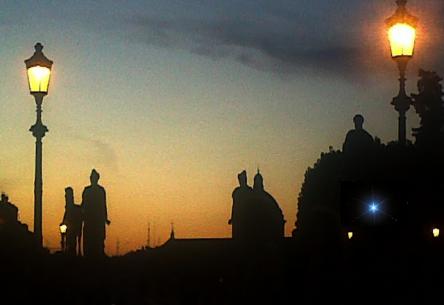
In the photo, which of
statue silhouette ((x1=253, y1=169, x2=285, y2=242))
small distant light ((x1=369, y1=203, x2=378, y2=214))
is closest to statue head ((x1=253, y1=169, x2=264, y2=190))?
statue silhouette ((x1=253, y1=169, x2=285, y2=242))

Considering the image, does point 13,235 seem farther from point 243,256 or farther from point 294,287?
point 294,287

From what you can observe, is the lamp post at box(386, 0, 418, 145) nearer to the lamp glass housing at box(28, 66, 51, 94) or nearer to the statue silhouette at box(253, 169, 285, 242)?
the statue silhouette at box(253, 169, 285, 242)

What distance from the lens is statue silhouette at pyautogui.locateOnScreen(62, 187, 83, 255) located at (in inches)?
1264

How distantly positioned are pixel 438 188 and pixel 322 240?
5892 mm

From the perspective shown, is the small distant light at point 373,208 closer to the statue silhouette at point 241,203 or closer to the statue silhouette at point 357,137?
the statue silhouette at point 357,137

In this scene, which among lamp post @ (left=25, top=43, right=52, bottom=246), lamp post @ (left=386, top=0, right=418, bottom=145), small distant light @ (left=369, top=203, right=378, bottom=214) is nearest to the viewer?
small distant light @ (left=369, top=203, right=378, bottom=214)

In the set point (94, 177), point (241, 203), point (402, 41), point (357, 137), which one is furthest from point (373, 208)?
point (94, 177)

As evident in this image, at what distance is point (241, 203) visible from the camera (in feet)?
80.7

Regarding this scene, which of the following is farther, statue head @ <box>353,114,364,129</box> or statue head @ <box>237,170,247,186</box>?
statue head @ <box>237,170,247,186</box>

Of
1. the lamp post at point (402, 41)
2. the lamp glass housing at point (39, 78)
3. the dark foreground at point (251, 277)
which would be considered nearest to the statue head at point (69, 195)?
the dark foreground at point (251, 277)

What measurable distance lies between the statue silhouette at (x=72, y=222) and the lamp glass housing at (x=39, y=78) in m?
9.26

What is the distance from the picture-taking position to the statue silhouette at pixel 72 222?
32094 mm

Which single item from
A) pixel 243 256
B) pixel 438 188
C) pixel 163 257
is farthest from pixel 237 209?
pixel 163 257

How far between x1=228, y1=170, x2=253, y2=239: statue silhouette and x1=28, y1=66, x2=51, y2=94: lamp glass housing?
4.92m
